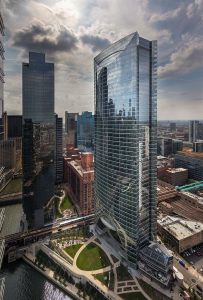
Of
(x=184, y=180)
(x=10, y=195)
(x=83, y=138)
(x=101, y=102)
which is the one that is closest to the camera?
(x=101, y=102)

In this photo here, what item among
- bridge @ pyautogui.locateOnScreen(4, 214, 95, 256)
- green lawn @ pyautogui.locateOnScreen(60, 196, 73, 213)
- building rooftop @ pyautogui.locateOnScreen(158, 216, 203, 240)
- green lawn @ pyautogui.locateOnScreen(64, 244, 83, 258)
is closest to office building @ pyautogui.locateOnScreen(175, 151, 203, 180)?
building rooftop @ pyautogui.locateOnScreen(158, 216, 203, 240)

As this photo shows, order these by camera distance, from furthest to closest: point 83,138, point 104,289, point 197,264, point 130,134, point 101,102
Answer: point 83,138
point 101,102
point 197,264
point 130,134
point 104,289

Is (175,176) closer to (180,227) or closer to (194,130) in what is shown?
(180,227)

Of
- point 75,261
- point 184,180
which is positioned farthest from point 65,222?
point 184,180

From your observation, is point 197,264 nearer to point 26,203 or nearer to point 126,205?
point 126,205

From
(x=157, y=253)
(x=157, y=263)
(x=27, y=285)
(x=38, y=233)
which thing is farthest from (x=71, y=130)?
(x=157, y=263)

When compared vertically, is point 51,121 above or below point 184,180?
above

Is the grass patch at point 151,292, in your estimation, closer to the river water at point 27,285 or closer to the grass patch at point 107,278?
the grass patch at point 107,278
